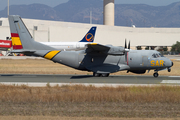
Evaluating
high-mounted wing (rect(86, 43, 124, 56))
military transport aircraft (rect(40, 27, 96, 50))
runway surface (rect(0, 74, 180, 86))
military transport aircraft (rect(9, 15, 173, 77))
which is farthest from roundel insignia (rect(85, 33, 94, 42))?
runway surface (rect(0, 74, 180, 86))

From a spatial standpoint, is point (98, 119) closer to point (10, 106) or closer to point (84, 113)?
point (84, 113)

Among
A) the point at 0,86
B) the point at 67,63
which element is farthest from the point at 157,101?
the point at 67,63

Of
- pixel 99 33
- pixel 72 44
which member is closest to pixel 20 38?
pixel 72 44

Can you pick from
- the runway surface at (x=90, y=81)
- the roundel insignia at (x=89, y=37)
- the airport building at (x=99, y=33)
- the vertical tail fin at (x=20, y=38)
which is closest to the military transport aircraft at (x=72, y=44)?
the roundel insignia at (x=89, y=37)

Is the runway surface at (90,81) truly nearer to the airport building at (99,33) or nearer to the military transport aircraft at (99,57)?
the military transport aircraft at (99,57)

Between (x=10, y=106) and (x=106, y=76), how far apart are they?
16.5 metres

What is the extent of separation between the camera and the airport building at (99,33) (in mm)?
107688

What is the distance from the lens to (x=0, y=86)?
2059cm

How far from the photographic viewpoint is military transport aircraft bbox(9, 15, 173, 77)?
2831 centimetres

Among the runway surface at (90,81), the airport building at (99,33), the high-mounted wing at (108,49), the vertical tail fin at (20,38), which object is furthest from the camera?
A: the airport building at (99,33)

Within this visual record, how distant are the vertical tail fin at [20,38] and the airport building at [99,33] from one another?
73.6 meters

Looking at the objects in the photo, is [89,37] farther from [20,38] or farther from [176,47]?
[176,47]

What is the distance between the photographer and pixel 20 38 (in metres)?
30.2

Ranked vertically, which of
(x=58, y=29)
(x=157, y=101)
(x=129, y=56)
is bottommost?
(x=157, y=101)
